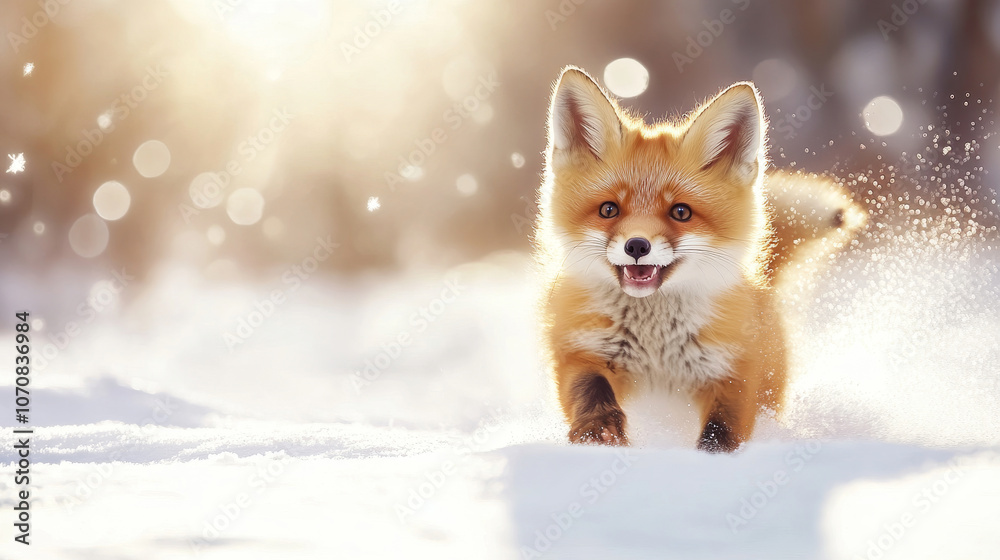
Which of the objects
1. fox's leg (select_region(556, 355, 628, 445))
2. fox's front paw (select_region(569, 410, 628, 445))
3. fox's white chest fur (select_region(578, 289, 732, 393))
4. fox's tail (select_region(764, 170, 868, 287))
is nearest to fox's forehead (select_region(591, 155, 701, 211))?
fox's white chest fur (select_region(578, 289, 732, 393))

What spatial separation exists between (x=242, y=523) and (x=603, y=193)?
1575mm

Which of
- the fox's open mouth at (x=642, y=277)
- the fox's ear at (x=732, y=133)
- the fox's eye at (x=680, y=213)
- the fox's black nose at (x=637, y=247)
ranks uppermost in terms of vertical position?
the fox's ear at (x=732, y=133)

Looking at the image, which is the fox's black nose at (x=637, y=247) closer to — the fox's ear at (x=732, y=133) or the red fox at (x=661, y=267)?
the red fox at (x=661, y=267)

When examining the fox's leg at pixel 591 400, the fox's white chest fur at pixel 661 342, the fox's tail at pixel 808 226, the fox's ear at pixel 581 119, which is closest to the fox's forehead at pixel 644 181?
the fox's ear at pixel 581 119

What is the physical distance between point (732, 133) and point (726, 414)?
40.0 inches

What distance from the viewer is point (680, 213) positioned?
246 cm

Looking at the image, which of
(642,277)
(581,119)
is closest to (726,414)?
(642,277)

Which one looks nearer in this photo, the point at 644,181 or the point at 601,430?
the point at 601,430

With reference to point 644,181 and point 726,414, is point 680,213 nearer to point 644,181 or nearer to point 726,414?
point 644,181

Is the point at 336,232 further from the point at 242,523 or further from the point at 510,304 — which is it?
the point at 242,523

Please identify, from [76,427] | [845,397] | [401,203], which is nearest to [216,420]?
[76,427]

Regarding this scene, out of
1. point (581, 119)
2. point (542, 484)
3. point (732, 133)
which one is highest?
point (581, 119)

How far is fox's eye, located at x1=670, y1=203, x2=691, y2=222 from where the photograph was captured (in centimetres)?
245

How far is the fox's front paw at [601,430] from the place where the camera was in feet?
7.66
